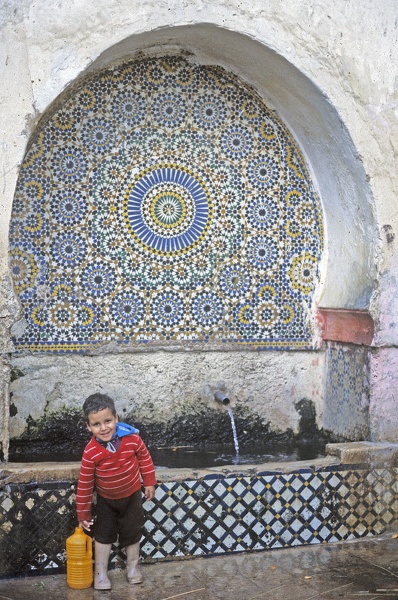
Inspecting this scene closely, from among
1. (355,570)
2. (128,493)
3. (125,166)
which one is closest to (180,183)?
(125,166)

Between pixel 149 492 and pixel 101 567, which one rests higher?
pixel 149 492

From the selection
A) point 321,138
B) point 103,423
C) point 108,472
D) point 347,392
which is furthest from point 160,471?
point 321,138

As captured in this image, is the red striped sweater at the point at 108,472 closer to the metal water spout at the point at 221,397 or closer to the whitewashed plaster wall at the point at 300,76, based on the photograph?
the whitewashed plaster wall at the point at 300,76

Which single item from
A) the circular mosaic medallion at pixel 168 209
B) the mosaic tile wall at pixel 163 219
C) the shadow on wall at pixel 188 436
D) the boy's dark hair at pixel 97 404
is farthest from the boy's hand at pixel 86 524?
the circular mosaic medallion at pixel 168 209

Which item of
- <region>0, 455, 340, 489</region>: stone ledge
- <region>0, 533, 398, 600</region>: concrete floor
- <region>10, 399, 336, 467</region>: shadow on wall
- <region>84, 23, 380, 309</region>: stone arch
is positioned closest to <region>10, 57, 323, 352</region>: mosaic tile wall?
<region>84, 23, 380, 309</region>: stone arch

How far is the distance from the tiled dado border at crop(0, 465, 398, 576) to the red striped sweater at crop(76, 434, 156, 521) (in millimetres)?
294

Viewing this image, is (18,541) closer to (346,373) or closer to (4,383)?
(4,383)

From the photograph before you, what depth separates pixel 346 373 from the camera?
17.1 ft

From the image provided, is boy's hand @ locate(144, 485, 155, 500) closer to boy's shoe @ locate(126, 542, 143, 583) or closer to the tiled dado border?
boy's shoe @ locate(126, 542, 143, 583)

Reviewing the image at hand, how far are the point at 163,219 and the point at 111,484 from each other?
210 centimetres

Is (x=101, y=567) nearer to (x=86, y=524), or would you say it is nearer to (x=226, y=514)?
(x=86, y=524)

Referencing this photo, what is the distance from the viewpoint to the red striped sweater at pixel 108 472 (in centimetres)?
376

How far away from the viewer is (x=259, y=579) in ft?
13.1

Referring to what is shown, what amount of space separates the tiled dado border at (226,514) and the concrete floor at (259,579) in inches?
3.0
